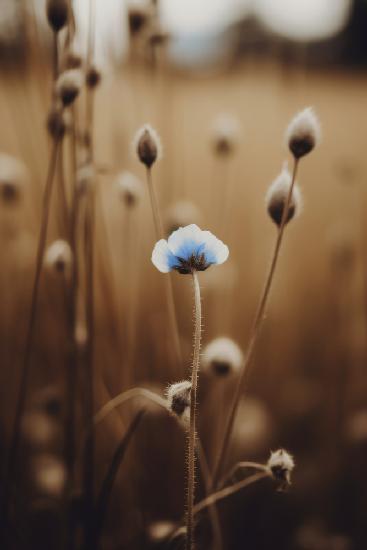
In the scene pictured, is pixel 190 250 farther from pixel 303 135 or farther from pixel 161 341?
pixel 161 341

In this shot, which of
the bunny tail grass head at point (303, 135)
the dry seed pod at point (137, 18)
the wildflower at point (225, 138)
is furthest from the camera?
the wildflower at point (225, 138)

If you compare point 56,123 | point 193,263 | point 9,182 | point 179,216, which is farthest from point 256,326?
point 9,182

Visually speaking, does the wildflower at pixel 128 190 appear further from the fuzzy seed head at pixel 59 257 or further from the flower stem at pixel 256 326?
the flower stem at pixel 256 326

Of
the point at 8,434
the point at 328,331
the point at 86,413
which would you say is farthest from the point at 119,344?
the point at 328,331

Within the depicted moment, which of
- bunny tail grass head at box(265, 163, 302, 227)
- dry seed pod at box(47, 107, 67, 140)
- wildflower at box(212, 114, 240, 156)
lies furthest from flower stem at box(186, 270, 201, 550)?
wildflower at box(212, 114, 240, 156)

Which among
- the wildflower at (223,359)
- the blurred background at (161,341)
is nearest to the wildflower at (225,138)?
the blurred background at (161,341)
